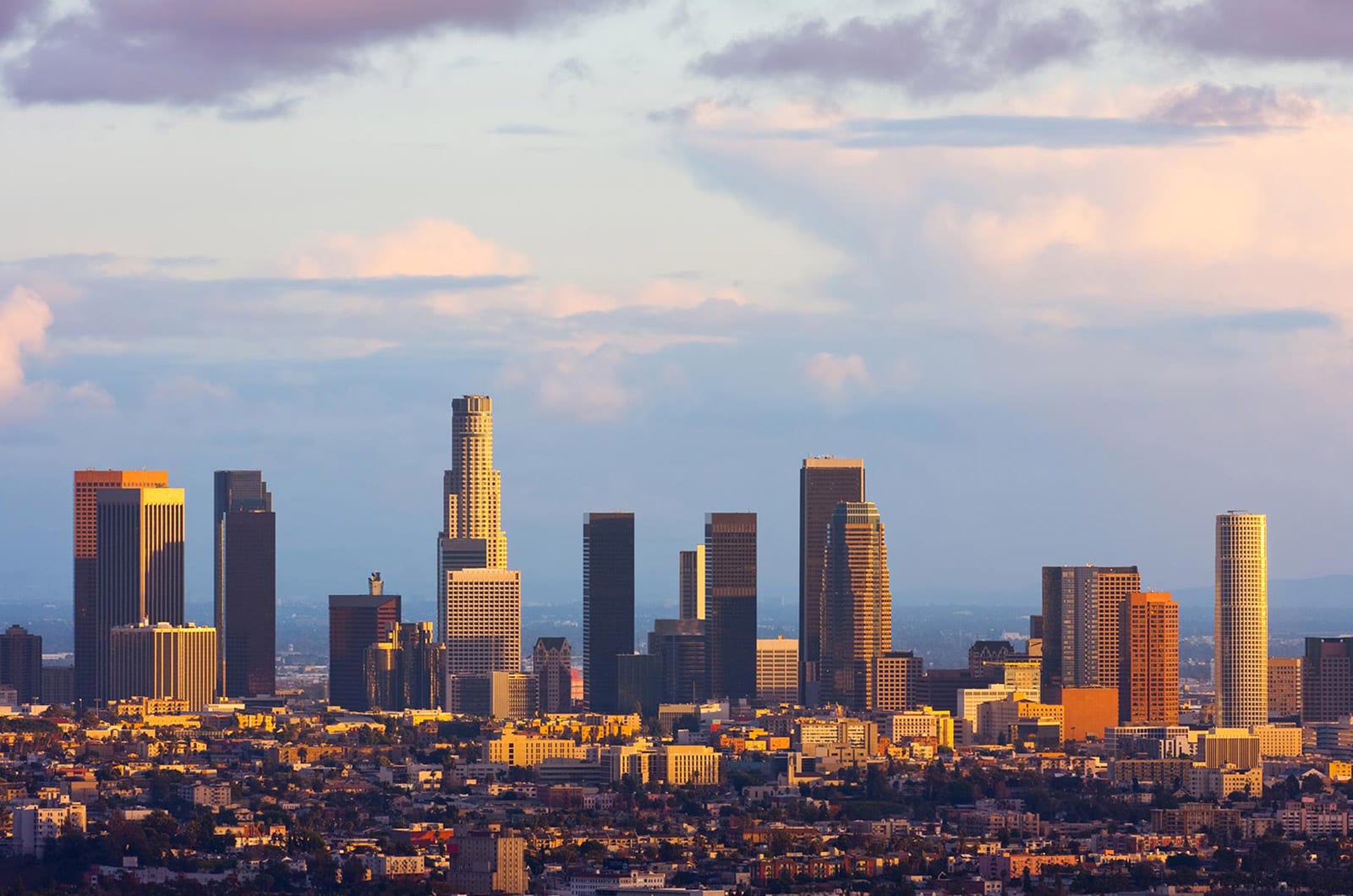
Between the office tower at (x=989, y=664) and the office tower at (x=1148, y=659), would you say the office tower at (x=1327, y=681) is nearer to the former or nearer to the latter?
the office tower at (x=1148, y=659)

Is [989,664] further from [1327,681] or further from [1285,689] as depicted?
[1327,681]

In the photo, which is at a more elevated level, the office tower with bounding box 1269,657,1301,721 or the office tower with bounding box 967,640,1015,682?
the office tower with bounding box 967,640,1015,682

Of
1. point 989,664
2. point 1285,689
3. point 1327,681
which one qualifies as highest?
point 989,664

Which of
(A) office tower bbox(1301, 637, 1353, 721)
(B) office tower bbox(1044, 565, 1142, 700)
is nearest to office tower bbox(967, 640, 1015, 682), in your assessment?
(B) office tower bbox(1044, 565, 1142, 700)

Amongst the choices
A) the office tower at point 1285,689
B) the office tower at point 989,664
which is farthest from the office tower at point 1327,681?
the office tower at point 989,664

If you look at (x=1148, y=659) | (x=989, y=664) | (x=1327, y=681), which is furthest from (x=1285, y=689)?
(x=989, y=664)

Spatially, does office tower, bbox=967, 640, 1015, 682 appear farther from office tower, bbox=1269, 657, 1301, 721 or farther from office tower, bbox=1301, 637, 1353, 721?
office tower, bbox=1301, 637, 1353, 721

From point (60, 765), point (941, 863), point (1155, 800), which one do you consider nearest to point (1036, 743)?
point (1155, 800)
